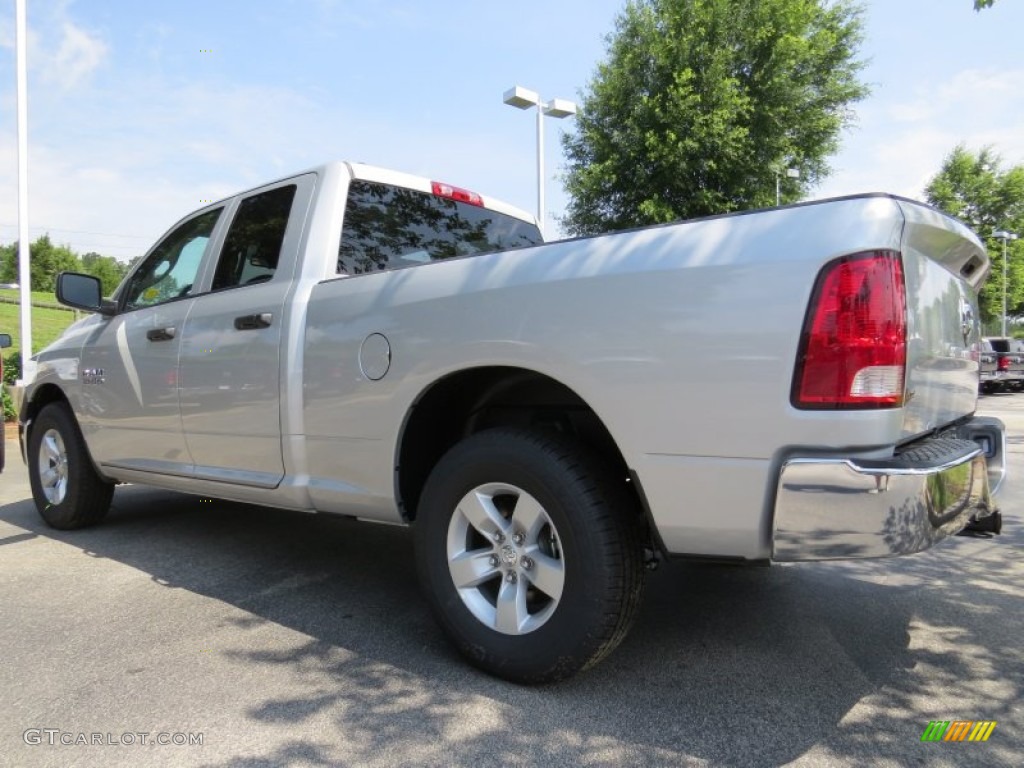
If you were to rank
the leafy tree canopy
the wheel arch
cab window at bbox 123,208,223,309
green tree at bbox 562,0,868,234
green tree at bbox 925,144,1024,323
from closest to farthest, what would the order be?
the wheel arch
cab window at bbox 123,208,223,309
green tree at bbox 562,0,868,234
green tree at bbox 925,144,1024,323
the leafy tree canopy

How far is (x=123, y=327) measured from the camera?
423 cm

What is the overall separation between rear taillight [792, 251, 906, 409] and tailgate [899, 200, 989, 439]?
0.17m

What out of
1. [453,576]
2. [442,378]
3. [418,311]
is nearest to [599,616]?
[453,576]

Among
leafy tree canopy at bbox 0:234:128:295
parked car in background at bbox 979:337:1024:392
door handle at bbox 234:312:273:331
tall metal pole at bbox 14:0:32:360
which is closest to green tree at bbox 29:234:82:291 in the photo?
leafy tree canopy at bbox 0:234:128:295

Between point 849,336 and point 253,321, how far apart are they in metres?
2.53

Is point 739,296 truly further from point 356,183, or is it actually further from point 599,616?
point 356,183

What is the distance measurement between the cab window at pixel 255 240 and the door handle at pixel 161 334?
1.08ft

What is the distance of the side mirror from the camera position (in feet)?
14.6

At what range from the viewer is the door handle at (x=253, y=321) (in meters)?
3.28

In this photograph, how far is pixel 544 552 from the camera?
2.48m

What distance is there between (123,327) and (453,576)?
111 inches

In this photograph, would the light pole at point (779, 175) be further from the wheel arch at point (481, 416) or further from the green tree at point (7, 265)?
the green tree at point (7, 265)

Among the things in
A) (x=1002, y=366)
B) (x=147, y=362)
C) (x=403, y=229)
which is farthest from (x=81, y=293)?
(x=1002, y=366)

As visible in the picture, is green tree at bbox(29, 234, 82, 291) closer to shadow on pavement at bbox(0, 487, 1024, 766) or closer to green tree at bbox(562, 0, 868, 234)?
green tree at bbox(562, 0, 868, 234)
